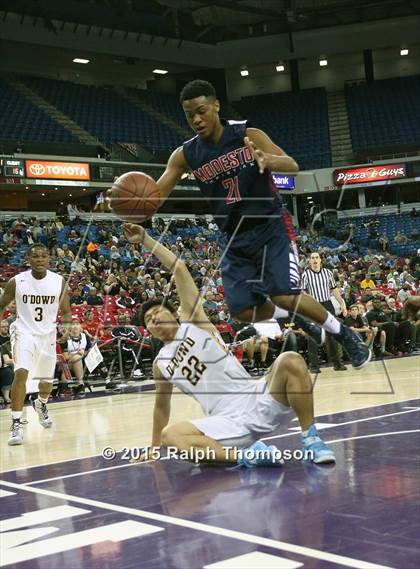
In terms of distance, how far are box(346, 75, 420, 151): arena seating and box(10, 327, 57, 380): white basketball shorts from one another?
26995 mm

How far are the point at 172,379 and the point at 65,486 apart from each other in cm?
84

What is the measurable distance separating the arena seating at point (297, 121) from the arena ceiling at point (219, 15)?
11.2 feet

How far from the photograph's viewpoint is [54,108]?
28344 millimetres

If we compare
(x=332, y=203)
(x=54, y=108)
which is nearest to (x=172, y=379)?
(x=54, y=108)

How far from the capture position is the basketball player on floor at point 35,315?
6.71 m

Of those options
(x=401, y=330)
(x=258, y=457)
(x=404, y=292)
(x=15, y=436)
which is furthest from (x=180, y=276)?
(x=404, y=292)

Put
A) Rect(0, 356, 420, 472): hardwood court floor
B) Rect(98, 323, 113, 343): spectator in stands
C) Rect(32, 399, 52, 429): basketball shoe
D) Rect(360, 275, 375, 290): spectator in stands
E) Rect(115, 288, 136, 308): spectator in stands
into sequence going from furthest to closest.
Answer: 1. Rect(360, 275, 375, 290): spectator in stands
2. Rect(115, 288, 136, 308): spectator in stands
3. Rect(98, 323, 113, 343): spectator in stands
4. Rect(32, 399, 52, 429): basketball shoe
5. Rect(0, 356, 420, 472): hardwood court floor

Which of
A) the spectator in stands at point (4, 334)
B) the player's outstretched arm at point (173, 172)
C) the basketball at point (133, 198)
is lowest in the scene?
the spectator in stands at point (4, 334)

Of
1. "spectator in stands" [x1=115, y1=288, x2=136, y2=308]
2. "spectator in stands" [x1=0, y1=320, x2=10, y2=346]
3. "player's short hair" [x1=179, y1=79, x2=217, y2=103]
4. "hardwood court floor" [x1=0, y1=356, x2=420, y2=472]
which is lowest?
"hardwood court floor" [x1=0, y1=356, x2=420, y2=472]

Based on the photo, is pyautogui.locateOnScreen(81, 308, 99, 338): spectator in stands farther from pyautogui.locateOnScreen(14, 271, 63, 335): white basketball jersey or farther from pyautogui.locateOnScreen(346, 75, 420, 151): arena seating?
pyautogui.locateOnScreen(346, 75, 420, 151): arena seating

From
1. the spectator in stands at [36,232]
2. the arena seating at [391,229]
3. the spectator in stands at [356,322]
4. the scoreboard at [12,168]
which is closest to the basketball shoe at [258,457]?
the spectator in stands at [356,322]

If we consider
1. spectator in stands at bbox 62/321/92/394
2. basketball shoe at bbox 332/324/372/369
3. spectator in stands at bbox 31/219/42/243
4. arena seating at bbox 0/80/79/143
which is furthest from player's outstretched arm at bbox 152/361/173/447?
arena seating at bbox 0/80/79/143

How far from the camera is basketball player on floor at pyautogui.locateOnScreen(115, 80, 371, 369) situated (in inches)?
172

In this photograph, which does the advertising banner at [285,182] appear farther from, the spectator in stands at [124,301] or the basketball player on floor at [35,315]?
the basketball player on floor at [35,315]
